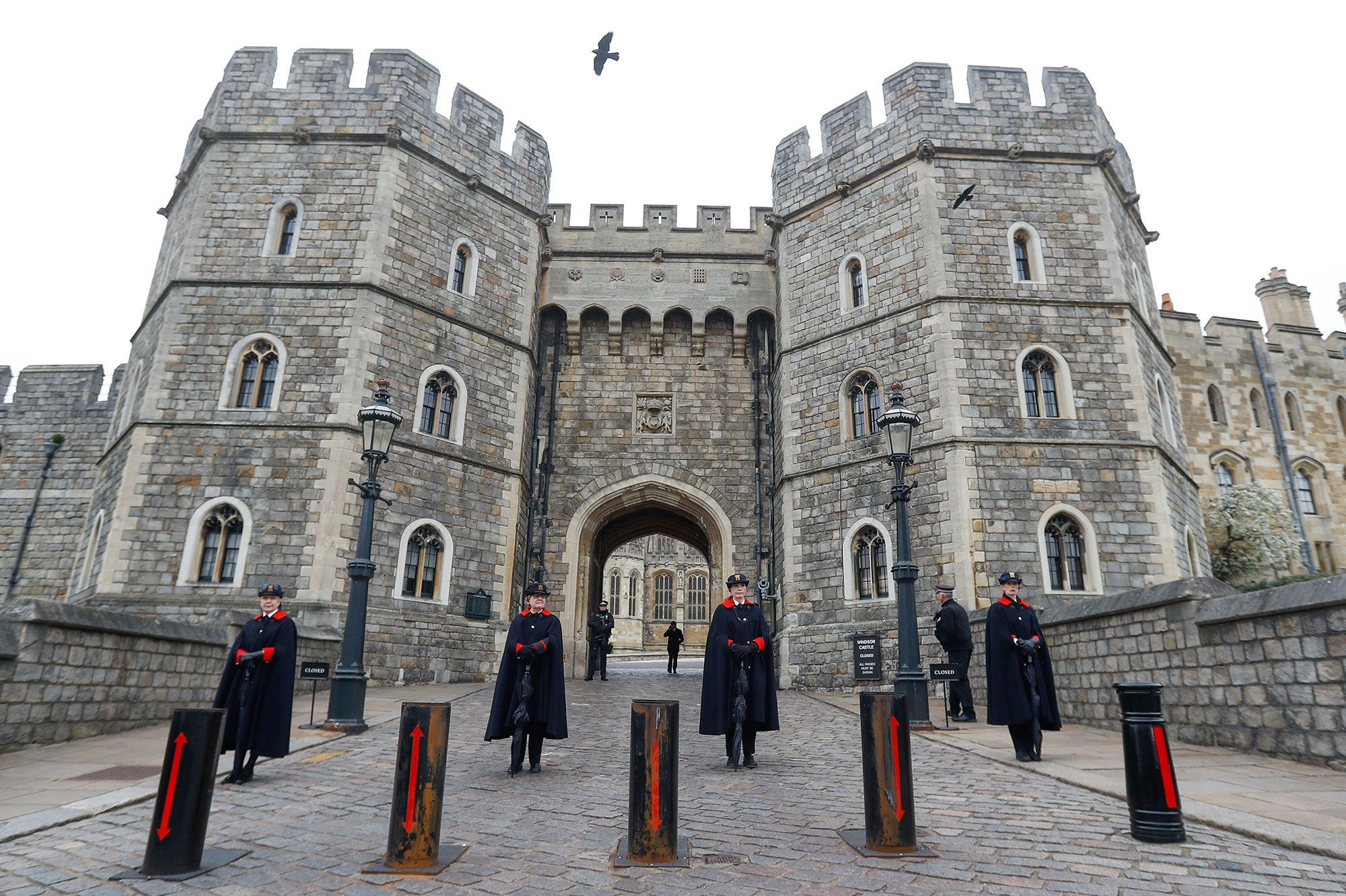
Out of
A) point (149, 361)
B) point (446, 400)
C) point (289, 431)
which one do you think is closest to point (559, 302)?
point (446, 400)

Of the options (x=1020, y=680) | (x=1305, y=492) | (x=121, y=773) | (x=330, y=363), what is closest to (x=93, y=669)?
(x=121, y=773)

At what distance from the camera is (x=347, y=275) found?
48.3ft

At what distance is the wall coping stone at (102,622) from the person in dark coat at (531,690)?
4.27 m

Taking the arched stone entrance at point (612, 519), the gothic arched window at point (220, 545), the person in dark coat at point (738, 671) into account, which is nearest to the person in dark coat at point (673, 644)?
the arched stone entrance at point (612, 519)

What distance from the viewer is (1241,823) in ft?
13.9

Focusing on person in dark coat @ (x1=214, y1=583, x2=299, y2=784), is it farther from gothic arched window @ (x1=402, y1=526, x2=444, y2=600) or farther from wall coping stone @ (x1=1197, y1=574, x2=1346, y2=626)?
wall coping stone @ (x1=1197, y1=574, x2=1346, y2=626)

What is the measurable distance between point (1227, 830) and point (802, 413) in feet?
39.8

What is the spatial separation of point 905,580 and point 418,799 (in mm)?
6714

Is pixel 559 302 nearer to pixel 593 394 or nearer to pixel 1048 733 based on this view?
pixel 593 394

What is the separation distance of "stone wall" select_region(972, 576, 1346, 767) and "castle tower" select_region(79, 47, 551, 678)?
10.2m

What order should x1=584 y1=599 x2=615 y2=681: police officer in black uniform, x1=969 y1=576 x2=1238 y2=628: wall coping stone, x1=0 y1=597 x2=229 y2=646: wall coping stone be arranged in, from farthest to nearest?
x1=584 y1=599 x2=615 y2=681: police officer in black uniform → x1=969 y1=576 x2=1238 y2=628: wall coping stone → x1=0 y1=597 x2=229 y2=646: wall coping stone

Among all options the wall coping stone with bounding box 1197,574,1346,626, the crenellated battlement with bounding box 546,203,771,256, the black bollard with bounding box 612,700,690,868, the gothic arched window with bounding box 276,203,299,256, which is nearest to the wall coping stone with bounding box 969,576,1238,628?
the wall coping stone with bounding box 1197,574,1346,626

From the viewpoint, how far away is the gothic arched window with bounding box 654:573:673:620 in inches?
1876

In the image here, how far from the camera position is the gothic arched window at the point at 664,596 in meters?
47.7
